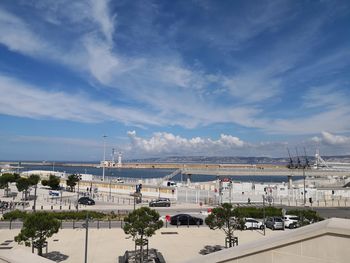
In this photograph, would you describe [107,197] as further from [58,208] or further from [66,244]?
[66,244]

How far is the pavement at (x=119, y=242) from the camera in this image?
23.7 metres

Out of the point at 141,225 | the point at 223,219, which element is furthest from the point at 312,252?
the point at 223,219

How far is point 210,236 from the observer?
99.2 ft

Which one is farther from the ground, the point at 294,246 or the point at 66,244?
the point at 294,246

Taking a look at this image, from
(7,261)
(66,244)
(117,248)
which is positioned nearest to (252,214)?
(117,248)

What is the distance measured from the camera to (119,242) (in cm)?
2772

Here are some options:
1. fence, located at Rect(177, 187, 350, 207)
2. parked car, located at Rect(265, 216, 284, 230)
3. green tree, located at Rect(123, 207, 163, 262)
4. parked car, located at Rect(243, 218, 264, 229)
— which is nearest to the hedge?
parked car, located at Rect(243, 218, 264, 229)

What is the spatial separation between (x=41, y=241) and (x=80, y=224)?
1395cm

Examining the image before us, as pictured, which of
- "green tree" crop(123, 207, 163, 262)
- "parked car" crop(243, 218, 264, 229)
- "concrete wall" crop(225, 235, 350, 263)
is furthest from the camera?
"parked car" crop(243, 218, 264, 229)

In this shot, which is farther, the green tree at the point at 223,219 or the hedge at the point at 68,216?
the hedge at the point at 68,216

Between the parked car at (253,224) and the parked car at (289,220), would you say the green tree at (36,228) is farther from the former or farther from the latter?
the parked car at (289,220)

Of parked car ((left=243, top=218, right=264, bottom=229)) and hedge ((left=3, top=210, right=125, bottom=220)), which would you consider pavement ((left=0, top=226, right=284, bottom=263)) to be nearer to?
parked car ((left=243, top=218, right=264, bottom=229))

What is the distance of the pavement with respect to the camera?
23.7 metres

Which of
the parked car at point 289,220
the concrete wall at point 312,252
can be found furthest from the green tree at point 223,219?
the concrete wall at point 312,252
